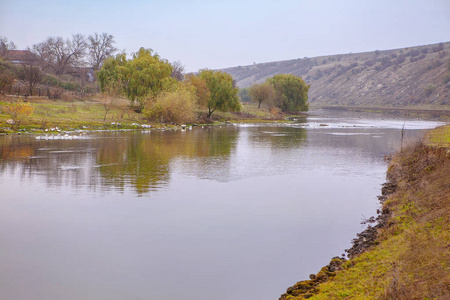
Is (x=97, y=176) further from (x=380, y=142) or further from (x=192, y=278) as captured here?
(x=380, y=142)

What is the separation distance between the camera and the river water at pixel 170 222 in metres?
11.8

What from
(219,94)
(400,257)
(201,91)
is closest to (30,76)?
(201,91)

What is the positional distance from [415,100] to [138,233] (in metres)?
161

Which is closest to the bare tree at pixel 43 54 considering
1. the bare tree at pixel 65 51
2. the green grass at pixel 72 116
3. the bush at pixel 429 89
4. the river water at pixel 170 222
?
the bare tree at pixel 65 51

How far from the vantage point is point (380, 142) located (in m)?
50.4

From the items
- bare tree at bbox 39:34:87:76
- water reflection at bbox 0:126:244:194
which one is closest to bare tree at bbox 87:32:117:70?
bare tree at bbox 39:34:87:76

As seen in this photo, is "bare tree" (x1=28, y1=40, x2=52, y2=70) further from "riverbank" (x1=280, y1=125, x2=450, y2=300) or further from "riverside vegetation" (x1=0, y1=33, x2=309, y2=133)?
"riverbank" (x1=280, y1=125, x2=450, y2=300)

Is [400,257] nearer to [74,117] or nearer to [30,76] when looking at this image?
[74,117]

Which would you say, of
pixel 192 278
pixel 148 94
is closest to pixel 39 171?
pixel 192 278

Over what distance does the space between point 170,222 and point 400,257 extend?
872 cm

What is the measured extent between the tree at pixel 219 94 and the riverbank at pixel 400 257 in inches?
Result: 2667

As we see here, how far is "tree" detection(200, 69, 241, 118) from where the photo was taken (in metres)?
84.9

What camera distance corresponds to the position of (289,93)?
120m

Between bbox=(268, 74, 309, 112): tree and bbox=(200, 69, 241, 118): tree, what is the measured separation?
33802 millimetres
